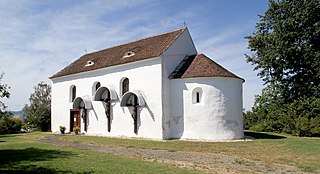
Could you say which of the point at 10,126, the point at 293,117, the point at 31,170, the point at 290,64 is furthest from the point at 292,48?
the point at 10,126

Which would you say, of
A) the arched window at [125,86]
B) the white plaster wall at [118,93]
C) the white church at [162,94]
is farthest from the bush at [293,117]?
the arched window at [125,86]

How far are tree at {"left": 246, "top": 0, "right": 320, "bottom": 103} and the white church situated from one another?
10.3 meters

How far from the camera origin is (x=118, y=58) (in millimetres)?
29203

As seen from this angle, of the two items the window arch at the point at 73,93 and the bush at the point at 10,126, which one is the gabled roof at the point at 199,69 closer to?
the window arch at the point at 73,93

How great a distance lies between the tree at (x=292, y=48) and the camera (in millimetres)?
31969

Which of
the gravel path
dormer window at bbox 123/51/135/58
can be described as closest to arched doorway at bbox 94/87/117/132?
dormer window at bbox 123/51/135/58

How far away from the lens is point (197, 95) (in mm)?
24344

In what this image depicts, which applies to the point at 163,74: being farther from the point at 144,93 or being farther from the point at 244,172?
the point at 244,172

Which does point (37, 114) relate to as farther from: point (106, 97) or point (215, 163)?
point (215, 163)

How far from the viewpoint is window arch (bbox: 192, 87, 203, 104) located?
952 inches

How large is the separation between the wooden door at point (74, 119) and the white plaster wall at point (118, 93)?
1.95ft

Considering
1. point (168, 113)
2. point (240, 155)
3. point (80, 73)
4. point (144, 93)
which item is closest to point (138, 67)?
point (144, 93)

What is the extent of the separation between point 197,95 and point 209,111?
1672 millimetres

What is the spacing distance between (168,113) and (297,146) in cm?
1004
